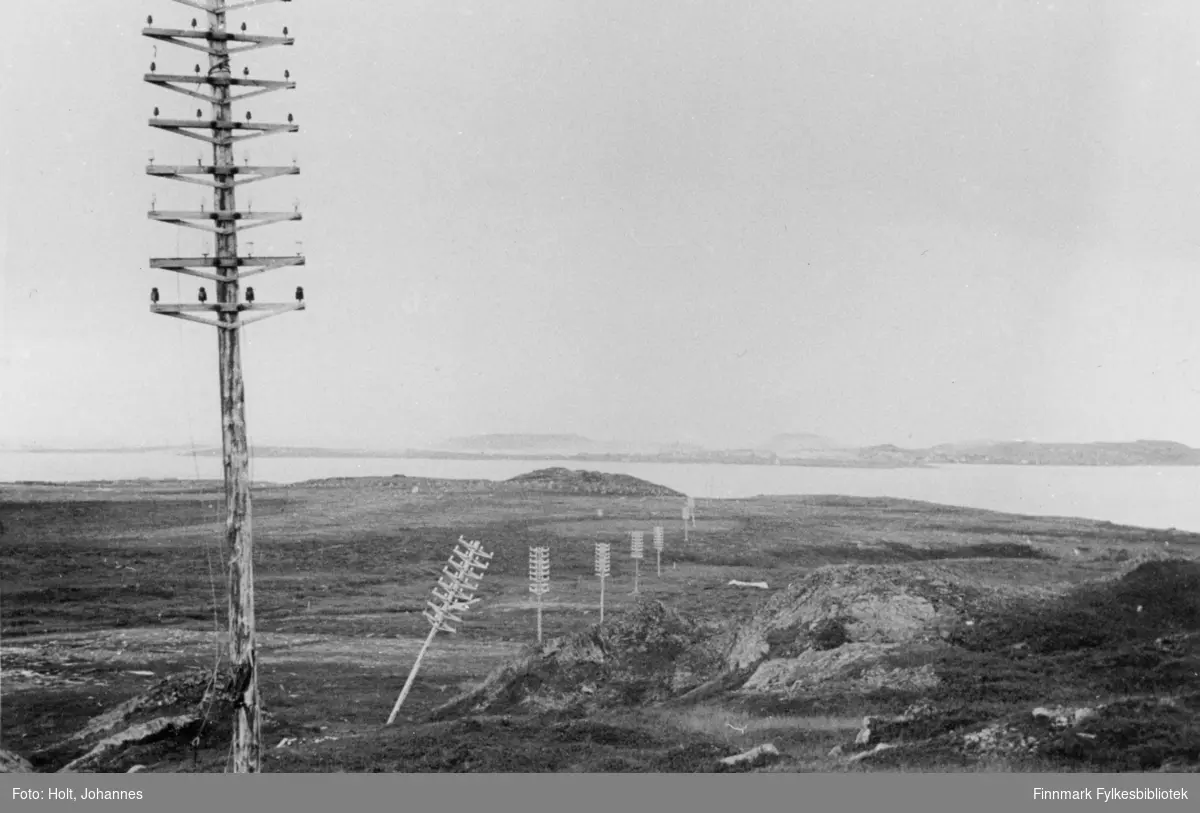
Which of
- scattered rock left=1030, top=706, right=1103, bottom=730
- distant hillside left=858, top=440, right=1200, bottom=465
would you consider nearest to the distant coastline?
distant hillside left=858, top=440, right=1200, bottom=465

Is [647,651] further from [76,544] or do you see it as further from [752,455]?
[76,544]

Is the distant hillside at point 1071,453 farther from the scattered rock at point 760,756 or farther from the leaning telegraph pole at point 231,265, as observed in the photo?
the leaning telegraph pole at point 231,265

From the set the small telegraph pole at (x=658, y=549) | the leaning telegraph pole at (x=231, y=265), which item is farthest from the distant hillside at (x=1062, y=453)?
the leaning telegraph pole at (x=231, y=265)

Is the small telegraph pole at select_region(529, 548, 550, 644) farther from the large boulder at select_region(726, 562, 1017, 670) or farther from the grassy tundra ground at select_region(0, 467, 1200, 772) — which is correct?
the large boulder at select_region(726, 562, 1017, 670)

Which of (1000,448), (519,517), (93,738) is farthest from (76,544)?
(1000,448)

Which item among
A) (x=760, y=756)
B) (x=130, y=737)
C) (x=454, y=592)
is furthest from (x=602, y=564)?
(x=130, y=737)

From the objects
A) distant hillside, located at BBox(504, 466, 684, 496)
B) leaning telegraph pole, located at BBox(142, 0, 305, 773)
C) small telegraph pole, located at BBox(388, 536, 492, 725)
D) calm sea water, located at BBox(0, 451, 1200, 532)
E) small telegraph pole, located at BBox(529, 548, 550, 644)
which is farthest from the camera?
distant hillside, located at BBox(504, 466, 684, 496)
